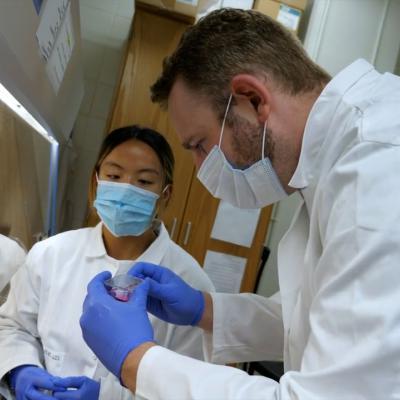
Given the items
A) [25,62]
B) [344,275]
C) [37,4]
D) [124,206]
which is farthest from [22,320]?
[344,275]

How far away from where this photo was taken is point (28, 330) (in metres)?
1.22

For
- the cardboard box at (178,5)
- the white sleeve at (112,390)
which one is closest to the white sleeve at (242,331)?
the white sleeve at (112,390)

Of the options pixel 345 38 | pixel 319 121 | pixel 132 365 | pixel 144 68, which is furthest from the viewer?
pixel 345 38

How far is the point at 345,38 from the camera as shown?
2.69 m

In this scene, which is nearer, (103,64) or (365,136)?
(365,136)

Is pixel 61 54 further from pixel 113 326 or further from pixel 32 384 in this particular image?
pixel 32 384

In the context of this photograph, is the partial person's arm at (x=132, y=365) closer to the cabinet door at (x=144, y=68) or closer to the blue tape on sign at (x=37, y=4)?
the blue tape on sign at (x=37, y=4)

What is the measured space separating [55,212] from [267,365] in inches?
53.0

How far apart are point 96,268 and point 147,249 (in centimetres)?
18

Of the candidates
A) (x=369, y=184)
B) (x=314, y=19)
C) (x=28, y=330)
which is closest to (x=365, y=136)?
(x=369, y=184)

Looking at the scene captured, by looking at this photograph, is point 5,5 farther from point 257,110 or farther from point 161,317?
point 161,317

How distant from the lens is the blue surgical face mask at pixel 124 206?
1.29 m

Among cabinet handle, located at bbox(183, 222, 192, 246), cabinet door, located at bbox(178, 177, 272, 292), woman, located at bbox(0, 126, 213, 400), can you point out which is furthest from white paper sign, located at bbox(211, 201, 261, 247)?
woman, located at bbox(0, 126, 213, 400)

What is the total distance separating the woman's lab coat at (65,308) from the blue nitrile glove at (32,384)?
4cm
